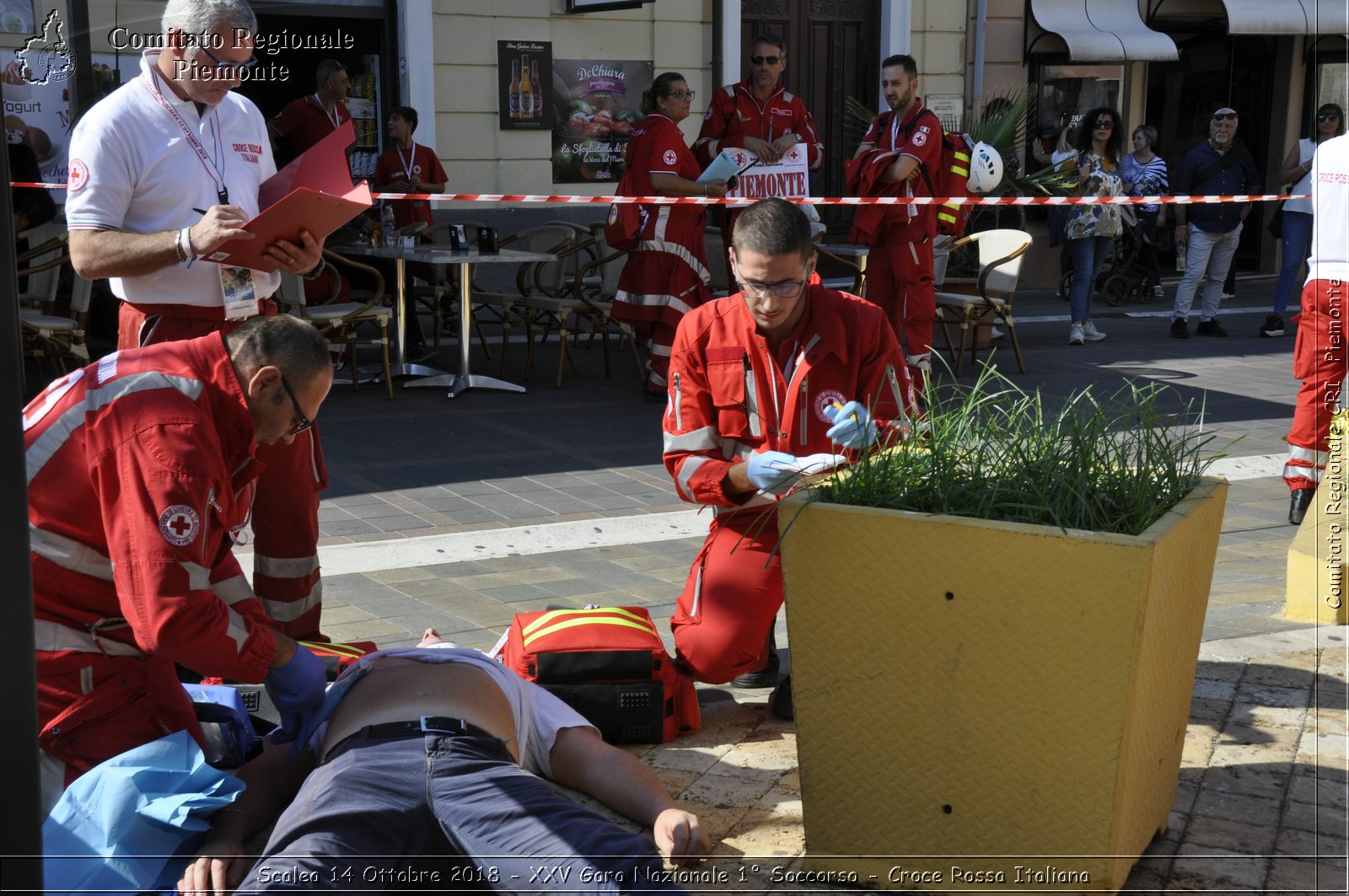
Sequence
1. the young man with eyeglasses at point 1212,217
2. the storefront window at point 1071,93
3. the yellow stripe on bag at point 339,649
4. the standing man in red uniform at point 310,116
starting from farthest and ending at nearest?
the storefront window at point 1071,93 < the young man with eyeglasses at point 1212,217 < the standing man in red uniform at point 310,116 < the yellow stripe on bag at point 339,649

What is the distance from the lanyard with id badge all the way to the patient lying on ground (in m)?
1.25

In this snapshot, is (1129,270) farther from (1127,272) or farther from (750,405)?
(750,405)

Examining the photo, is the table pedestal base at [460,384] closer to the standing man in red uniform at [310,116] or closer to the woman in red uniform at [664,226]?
the woman in red uniform at [664,226]

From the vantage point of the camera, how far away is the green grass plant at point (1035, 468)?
2928 millimetres

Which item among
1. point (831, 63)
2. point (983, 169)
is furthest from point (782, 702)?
point (831, 63)

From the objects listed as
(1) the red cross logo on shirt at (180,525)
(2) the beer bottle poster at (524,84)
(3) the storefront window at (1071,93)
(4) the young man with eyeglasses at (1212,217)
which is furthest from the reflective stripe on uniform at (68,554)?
(3) the storefront window at (1071,93)

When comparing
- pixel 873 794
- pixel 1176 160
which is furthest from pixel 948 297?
pixel 1176 160

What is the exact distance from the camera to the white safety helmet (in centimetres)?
1080

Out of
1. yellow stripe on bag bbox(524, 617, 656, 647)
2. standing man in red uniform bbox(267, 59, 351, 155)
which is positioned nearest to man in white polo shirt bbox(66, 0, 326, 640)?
yellow stripe on bag bbox(524, 617, 656, 647)

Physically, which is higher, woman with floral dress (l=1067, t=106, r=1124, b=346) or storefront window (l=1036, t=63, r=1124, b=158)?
storefront window (l=1036, t=63, r=1124, b=158)

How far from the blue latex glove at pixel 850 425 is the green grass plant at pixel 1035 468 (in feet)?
0.81

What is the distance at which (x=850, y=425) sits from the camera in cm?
359

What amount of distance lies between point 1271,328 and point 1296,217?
3.96 feet

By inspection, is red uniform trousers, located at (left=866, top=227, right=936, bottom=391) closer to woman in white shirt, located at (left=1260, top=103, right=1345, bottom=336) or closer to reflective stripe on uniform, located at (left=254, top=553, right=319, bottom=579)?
woman in white shirt, located at (left=1260, top=103, right=1345, bottom=336)
